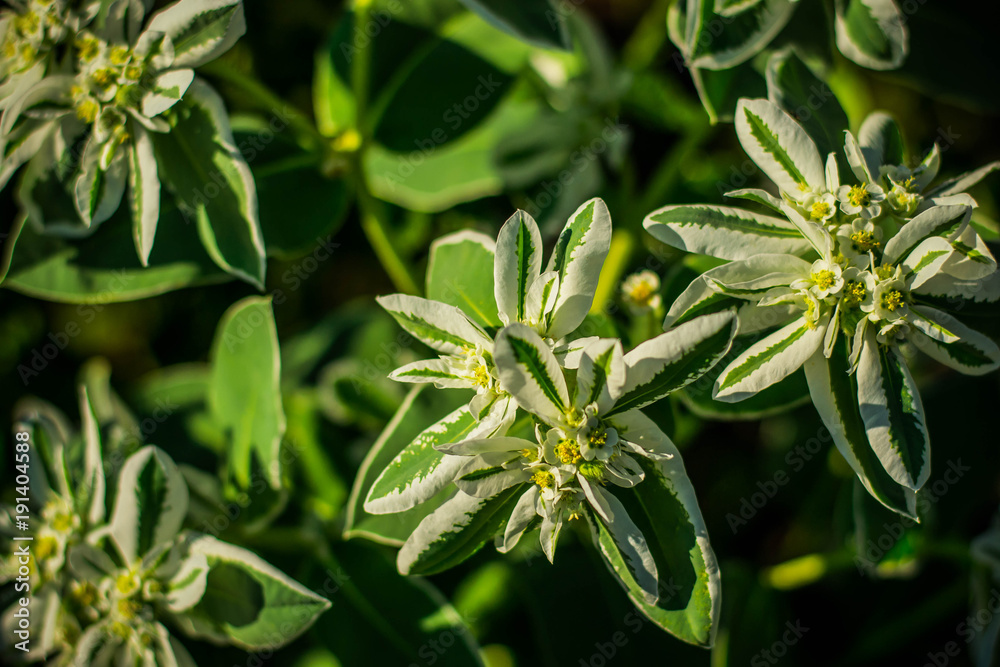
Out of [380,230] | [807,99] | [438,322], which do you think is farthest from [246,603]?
[807,99]

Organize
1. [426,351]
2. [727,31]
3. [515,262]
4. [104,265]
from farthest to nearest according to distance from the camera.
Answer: [426,351] < [104,265] < [727,31] < [515,262]

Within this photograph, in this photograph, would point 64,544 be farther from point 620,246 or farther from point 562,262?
point 620,246

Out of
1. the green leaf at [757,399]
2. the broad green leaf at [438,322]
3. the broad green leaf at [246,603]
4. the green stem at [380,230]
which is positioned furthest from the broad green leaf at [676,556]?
the green stem at [380,230]

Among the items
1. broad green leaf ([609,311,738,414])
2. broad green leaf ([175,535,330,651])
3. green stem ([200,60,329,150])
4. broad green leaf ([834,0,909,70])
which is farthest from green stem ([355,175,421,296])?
broad green leaf ([834,0,909,70])

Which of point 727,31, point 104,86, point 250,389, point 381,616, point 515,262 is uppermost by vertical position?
point 104,86

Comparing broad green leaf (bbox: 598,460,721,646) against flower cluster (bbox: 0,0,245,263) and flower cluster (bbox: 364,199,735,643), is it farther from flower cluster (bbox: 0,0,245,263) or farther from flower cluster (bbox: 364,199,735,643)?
flower cluster (bbox: 0,0,245,263)

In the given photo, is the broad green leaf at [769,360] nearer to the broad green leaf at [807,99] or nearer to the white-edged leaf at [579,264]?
the white-edged leaf at [579,264]

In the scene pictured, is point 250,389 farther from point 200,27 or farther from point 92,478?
point 200,27
